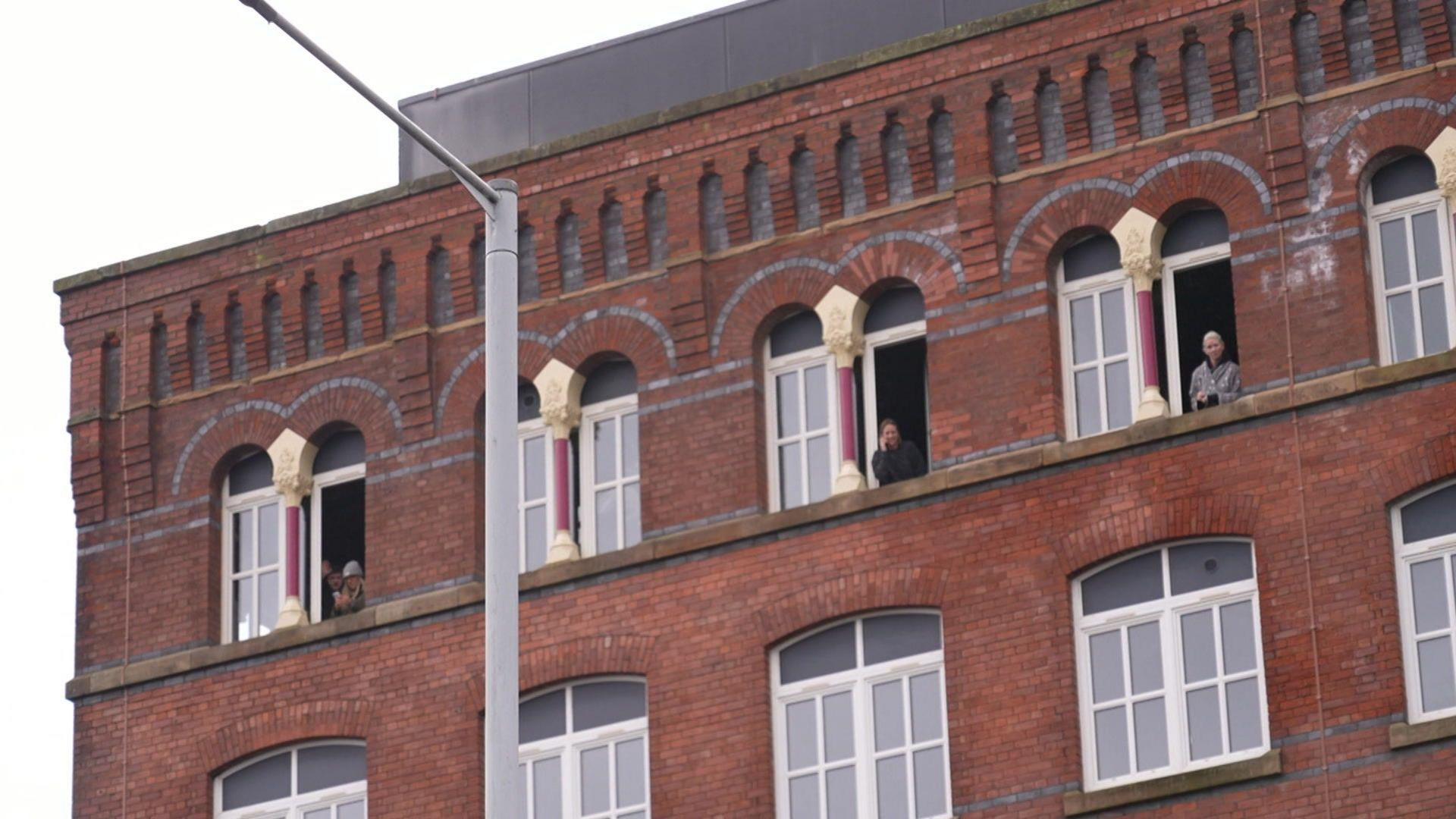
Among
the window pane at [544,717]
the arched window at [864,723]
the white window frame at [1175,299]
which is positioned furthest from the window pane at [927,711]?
the window pane at [544,717]

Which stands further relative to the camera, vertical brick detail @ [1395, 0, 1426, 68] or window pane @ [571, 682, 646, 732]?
window pane @ [571, 682, 646, 732]

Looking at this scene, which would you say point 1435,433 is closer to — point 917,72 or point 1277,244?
point 1277,244

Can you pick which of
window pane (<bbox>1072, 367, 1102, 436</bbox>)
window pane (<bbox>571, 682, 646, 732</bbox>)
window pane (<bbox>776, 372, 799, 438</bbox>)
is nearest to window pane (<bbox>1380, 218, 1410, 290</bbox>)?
window pane (<bbox>1072, 367, 1102, 436</bbox>)

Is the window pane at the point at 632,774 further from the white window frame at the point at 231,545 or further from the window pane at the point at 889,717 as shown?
the white window frame at the point at 231,545

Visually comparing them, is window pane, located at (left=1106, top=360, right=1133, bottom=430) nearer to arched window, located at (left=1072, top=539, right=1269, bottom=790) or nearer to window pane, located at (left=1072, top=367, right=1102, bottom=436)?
window pane, located at (left=1072, top=367, right=1102, bottom=436)

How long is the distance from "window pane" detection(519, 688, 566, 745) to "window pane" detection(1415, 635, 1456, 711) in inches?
343

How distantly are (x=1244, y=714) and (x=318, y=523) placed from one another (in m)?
10.7

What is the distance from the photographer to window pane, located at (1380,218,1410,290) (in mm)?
34156

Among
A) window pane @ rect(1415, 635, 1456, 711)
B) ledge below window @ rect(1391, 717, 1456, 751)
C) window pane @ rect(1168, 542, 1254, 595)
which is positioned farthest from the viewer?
window pane @ rect(1168, 542, 1254, 595)

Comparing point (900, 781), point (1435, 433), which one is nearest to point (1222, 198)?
point (1435, 433)

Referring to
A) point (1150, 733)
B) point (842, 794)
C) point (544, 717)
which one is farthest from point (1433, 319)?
point (544, 717)

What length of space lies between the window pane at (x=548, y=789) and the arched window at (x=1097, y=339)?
6163 millimetres

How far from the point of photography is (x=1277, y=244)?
34.4 metres

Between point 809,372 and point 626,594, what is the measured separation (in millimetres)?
2871
